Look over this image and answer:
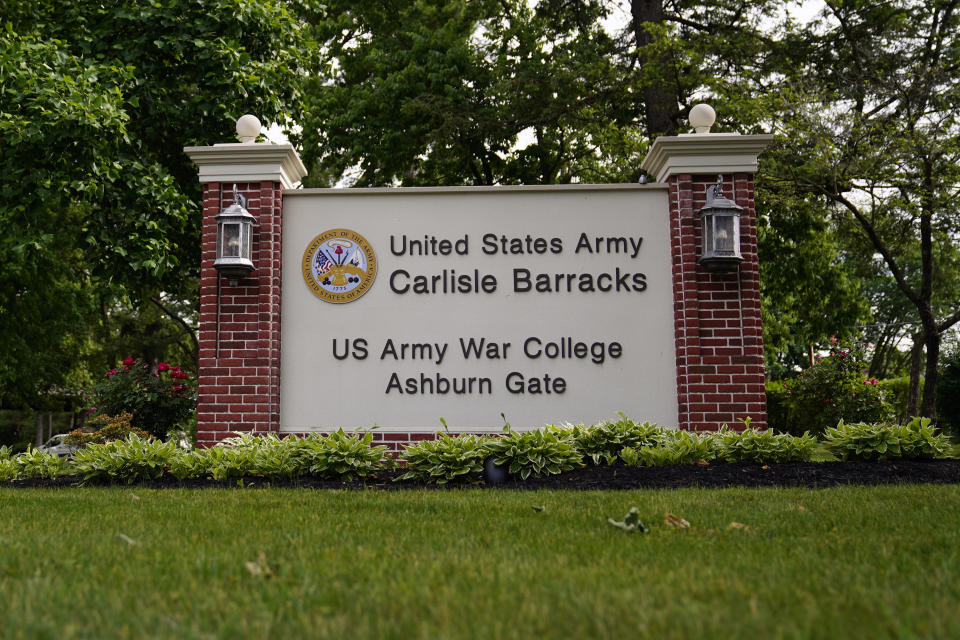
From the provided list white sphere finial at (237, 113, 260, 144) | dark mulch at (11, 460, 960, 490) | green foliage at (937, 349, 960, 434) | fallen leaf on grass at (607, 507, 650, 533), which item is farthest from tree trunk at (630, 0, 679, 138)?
fallen leaf on grass at (607, 507, 650, 533)

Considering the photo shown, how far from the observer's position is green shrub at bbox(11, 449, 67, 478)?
7355 mm

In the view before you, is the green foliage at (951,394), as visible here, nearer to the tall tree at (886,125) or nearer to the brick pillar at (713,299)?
the tall tree at (886,125)

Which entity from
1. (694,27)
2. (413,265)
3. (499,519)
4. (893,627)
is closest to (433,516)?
(499,519)

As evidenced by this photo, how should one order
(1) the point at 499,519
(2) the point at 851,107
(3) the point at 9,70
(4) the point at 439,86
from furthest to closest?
(4) the point at 439,86 → (2) the point at 851,107 → (3) the point at 9,70 → (1) the point at 499,519

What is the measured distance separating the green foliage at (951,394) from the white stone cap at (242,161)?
13035 millimetres

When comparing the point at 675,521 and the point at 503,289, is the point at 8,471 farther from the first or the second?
the point at 675,521

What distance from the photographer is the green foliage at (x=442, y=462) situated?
6691 mm

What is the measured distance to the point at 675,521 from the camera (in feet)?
14.2

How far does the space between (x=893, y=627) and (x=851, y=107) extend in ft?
47.3

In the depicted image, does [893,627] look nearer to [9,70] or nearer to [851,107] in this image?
[9,70]

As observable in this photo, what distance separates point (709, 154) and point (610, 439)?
3267mm

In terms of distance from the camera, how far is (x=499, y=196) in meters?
8.64

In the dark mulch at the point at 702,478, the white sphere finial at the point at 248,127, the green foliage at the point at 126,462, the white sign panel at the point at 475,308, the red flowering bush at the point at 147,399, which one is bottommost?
the dark mulch at the point at 702,478

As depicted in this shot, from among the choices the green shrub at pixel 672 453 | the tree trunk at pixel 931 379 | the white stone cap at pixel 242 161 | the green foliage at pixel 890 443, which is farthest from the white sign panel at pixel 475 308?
the tree trunk at pixel 931 379
